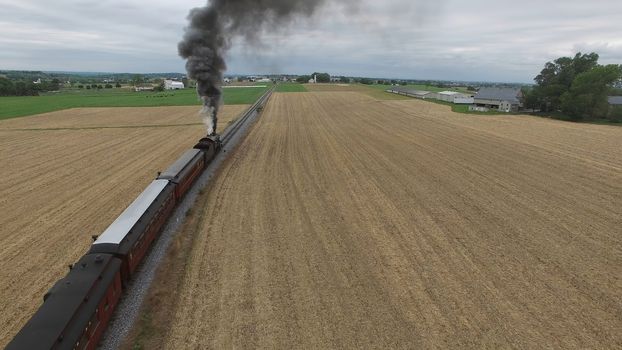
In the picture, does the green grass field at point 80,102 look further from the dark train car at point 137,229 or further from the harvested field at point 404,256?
the harvested field at point 404,256

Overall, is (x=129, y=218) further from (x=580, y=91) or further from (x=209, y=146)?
(x=580, y=91)

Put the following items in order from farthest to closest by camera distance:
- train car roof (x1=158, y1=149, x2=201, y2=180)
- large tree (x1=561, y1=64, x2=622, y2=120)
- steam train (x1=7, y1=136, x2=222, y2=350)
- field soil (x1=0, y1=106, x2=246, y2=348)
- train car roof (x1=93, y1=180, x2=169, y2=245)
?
large tree (x1=561, y1=64, x2=622, y2=120), train car roof (x1=158, y1=149, x2=201, y2=180), field soil (x1=0, y1=106, x2=246, y2=348), train car roof (x1=93, y1=180, x2=169, y2=245), steam train (x1=7, y1=136, x2=222, y2=350)

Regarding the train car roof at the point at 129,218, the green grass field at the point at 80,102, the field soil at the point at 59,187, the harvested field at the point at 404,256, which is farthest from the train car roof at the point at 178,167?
the green grass field at the point at 80,102

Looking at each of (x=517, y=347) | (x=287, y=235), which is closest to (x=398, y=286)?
(x=517, y=347)

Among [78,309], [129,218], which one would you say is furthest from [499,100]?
[78,309]

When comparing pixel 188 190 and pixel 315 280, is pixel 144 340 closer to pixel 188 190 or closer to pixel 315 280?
pixel 315 280

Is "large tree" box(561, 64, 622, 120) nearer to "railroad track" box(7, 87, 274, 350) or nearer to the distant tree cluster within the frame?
the distant tree cluster

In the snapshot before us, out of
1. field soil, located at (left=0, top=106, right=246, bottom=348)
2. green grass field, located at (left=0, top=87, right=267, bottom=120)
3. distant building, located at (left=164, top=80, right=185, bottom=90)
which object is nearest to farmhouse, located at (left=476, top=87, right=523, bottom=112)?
green grass field, located at (left=0, top=87, right=267, bottom=120)
